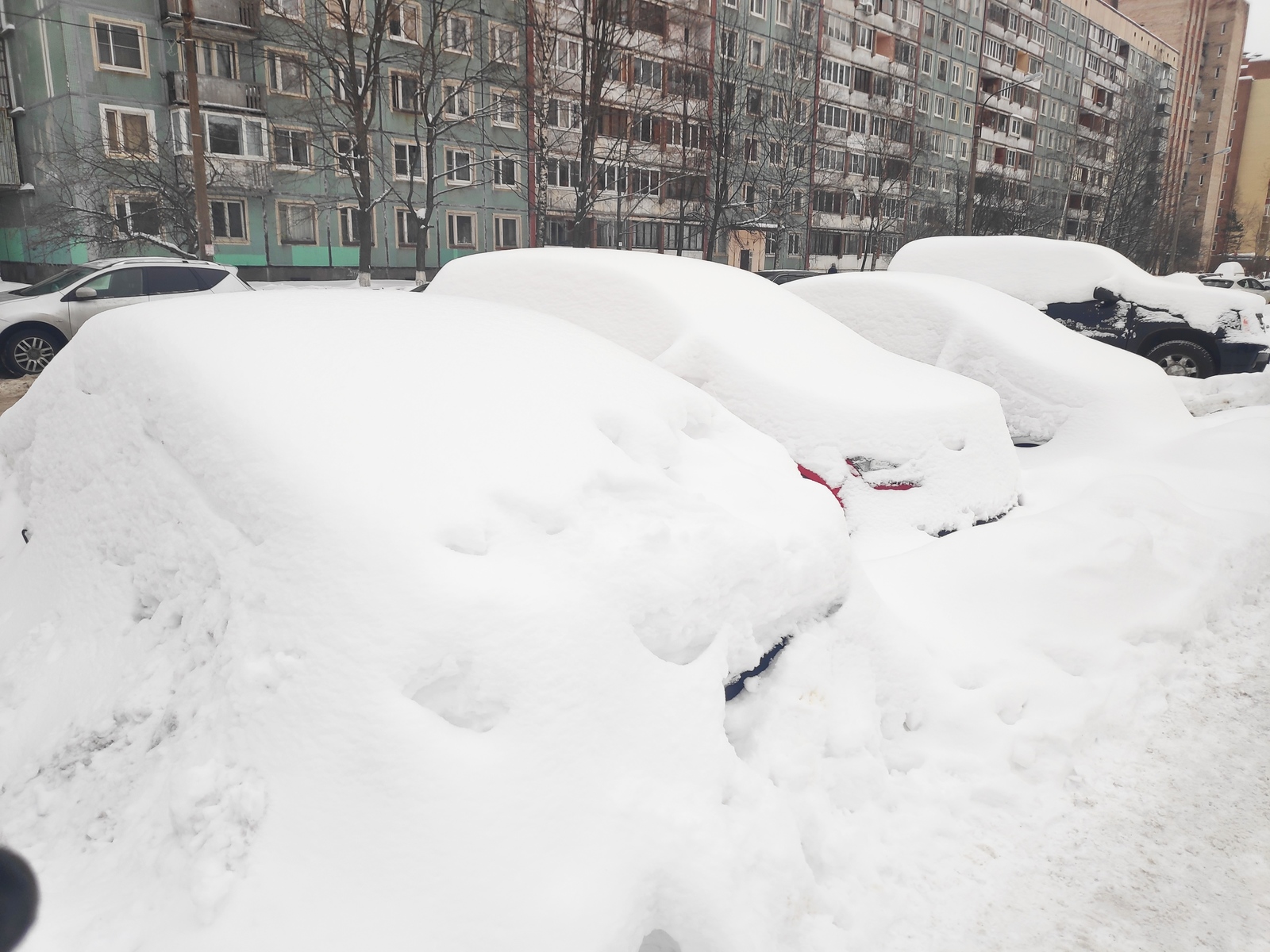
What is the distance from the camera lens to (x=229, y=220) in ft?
90.5

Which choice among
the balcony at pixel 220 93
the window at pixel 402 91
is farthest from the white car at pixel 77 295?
the window at pixel 402 91

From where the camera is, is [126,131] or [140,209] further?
[140,209]

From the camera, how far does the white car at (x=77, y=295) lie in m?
10.4

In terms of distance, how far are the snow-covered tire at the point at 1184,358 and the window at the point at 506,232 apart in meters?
27.5

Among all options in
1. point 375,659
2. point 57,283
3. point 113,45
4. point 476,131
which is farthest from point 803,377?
point 476,131

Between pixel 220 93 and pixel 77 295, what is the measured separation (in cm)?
1928

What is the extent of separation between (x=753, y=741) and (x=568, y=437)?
0.94m

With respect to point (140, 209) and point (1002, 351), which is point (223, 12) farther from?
point (1002, 351)

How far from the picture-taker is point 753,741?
2.19 meters

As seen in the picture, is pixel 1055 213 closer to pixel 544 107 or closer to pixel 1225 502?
pixel 544 107

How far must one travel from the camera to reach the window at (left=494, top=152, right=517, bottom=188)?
1287 inches

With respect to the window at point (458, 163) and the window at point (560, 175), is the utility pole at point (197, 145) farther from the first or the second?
the window at point (560, 175)

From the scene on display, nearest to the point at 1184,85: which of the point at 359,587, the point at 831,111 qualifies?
the point at 831,111

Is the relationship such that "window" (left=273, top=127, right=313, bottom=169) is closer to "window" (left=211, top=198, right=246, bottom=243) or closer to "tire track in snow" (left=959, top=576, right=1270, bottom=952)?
"window" (left=211, top=198, right=246, bottom=243)
